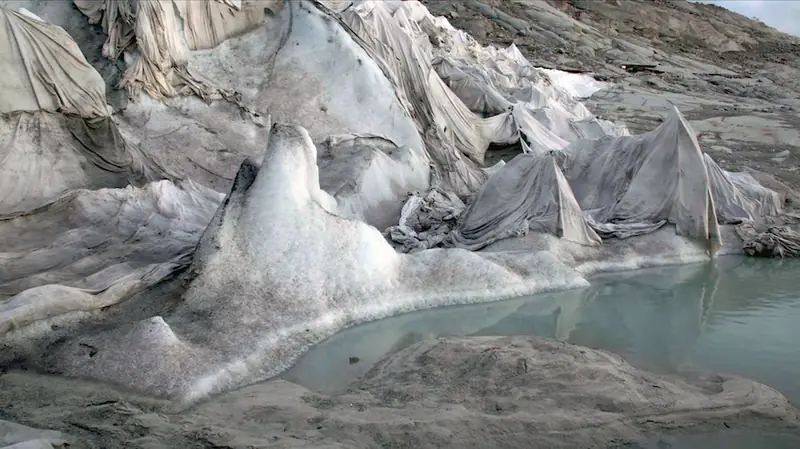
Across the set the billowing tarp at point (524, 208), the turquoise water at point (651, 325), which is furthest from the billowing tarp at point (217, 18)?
the turquoise water at point (651, 325)

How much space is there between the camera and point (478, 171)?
32.3 feet

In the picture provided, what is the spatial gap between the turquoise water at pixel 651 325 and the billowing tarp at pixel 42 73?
12.7 feet

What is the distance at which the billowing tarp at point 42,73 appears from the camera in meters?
7.07

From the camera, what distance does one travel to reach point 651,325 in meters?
6.23

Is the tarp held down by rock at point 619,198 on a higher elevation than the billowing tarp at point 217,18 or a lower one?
lower

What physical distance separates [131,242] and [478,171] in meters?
4.82

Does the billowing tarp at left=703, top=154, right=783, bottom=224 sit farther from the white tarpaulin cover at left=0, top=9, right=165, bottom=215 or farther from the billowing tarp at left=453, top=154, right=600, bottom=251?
the white tarpaulin cover at left=0, top=9, right=165, bottom=215

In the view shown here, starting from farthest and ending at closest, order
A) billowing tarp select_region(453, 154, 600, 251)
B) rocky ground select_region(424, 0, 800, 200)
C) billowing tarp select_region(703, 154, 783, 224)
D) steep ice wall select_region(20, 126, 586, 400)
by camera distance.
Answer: rocky ground select_region(424, 0, 800, 200) < billowing tarp select_region(703, 154, 783, 224) < billowing tarp select_region(453, 154, 600, 251) < steep ice wall select_region(20, 126, 586, 400)

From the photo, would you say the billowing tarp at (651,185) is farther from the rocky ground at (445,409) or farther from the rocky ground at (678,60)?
the rocky ground at (445,409)

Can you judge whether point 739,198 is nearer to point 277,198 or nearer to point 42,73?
point 277,198

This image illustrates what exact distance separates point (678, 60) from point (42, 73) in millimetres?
22068

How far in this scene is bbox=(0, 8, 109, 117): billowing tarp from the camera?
23.2ft

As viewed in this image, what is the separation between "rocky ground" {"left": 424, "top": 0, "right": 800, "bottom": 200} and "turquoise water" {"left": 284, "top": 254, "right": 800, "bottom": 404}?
3647 mm

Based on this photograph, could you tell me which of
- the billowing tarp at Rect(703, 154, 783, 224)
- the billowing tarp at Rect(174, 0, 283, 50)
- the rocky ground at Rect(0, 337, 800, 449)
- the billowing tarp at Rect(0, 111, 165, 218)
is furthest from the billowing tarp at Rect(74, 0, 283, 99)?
the billowing tarp at Rect(703, 154, 783, 224)
